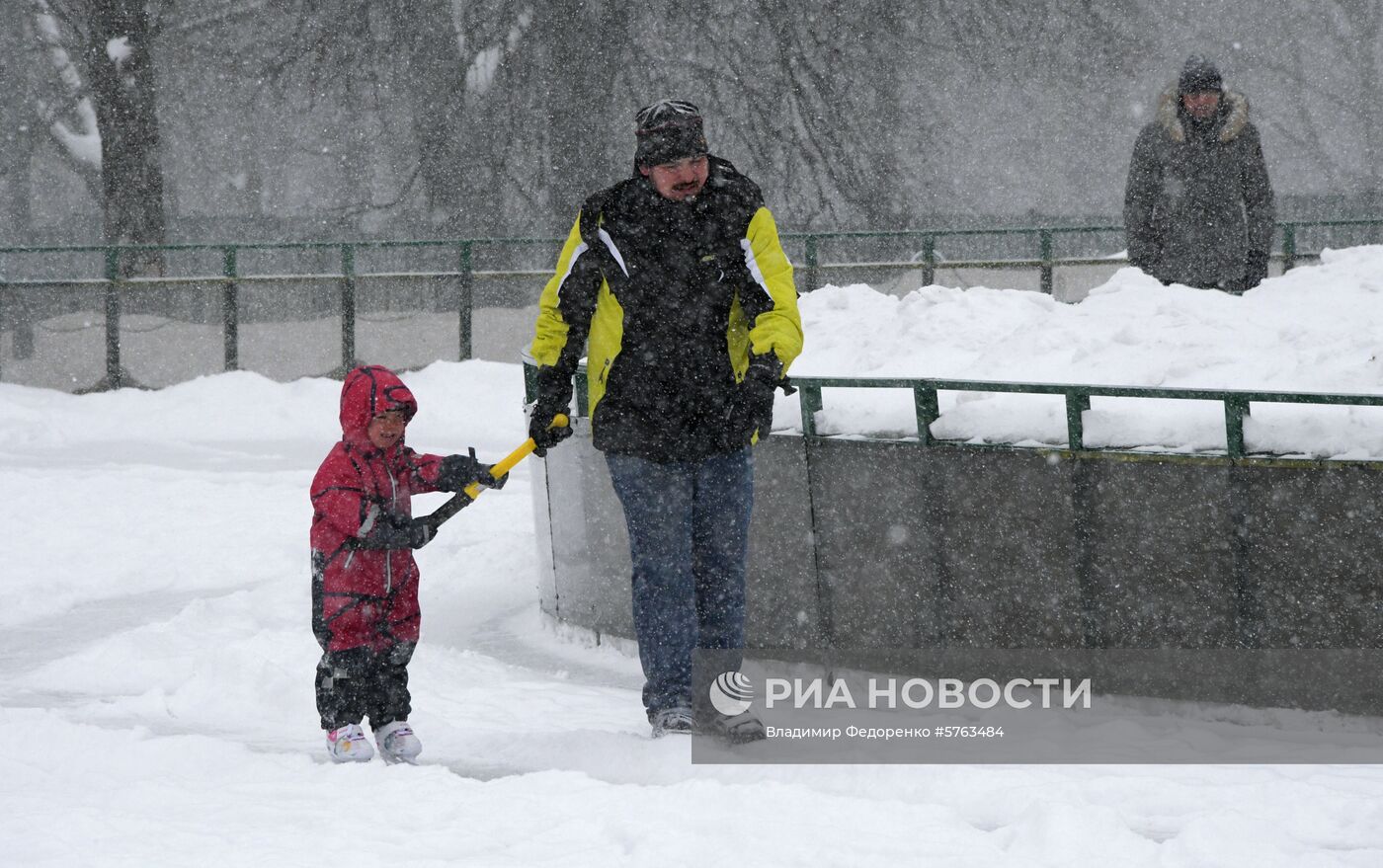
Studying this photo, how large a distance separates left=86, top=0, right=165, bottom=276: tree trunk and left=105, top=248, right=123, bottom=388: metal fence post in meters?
3.03

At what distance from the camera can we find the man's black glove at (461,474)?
17.1ft

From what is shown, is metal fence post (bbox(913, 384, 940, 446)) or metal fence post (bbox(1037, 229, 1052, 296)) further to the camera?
metal fence post (bbox(1037, 229, 1052, 296))

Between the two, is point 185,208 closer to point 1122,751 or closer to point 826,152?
point 826,152

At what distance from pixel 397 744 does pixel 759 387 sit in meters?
1.53

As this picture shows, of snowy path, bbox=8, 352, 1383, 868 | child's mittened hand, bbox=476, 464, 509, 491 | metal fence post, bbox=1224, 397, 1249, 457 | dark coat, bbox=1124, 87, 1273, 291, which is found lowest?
snowy path, bbox=8, 352, 1383, 868

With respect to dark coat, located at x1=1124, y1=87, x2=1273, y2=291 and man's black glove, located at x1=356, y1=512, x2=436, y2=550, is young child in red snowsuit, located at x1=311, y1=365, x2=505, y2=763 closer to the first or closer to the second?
man's black glove, located at x1=356, y1=512, x2=436, y2=550

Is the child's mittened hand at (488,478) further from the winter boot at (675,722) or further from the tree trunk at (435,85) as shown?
the tree trunk at (435,85)

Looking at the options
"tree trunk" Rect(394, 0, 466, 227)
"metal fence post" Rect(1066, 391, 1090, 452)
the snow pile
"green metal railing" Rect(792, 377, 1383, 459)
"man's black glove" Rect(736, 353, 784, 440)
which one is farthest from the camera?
"tree trunk" Rect(394, 0, 466, 227)

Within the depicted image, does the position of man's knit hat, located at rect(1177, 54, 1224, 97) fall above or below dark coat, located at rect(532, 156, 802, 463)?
above

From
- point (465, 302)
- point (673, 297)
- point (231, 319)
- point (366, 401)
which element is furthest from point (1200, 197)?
point (231, 319)

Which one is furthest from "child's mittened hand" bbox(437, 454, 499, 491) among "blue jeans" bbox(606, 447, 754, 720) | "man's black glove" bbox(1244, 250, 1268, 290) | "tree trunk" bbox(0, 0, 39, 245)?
"tree trunk" bbox(0, 0, 39, 245)

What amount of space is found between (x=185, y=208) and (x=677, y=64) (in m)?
23.3

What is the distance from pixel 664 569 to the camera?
5.18 metres

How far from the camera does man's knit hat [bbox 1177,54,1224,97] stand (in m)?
7.79
